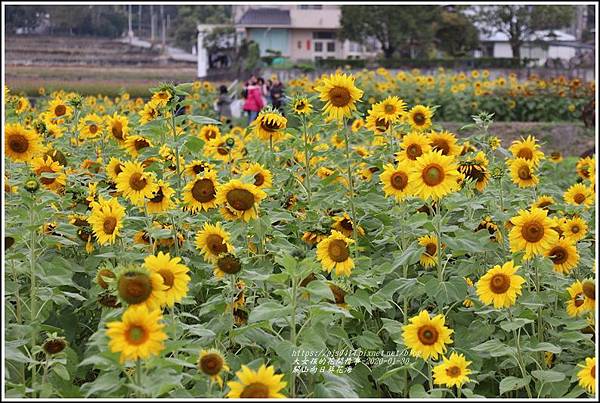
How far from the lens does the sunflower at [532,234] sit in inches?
97.5

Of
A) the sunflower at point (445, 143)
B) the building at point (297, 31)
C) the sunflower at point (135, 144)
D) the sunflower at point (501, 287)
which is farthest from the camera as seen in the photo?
the building at point (297, 31)

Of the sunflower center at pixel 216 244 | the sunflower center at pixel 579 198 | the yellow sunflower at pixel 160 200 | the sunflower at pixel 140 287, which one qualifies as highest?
the yellow sunflower at pixel 160 200

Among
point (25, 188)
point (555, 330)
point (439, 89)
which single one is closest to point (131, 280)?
point (25, 188)

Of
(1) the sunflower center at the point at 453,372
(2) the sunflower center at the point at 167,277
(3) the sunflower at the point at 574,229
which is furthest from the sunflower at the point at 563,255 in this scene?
(2) the sunflower center at the point at 167,277

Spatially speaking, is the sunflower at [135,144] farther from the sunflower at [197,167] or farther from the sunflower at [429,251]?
the sunflower at [429,251]

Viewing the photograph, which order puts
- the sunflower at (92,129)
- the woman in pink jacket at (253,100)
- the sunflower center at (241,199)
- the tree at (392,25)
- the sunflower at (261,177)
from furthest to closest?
the tree at (392,25) < the woman in pink jacket at (253,100) < the sunflower at (92,129) < the sunflower at (261,177) < the sunflower center at (241,199)

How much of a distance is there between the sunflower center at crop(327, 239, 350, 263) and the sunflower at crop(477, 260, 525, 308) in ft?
1.22

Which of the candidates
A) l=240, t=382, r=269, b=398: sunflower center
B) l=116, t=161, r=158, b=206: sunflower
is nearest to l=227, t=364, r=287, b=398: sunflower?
l=240, t=382, r=269, b=398: sunflower center

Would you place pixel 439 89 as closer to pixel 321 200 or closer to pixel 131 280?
pixel 321 200

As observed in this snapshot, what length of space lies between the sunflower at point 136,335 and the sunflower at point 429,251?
1.24 meters

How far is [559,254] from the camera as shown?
103 inches

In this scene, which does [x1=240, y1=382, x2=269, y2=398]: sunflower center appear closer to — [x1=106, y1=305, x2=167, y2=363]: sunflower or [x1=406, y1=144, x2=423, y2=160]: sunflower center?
[x1=106, y1=305, x2=167, y2=363]: sunflower

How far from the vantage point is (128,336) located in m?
1.71

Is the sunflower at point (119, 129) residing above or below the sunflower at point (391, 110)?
below
